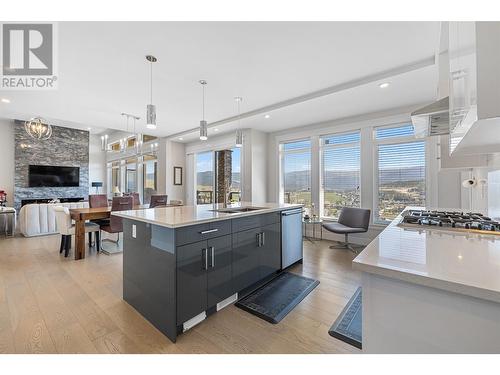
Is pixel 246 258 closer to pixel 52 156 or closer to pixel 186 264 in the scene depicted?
pixel 186 264

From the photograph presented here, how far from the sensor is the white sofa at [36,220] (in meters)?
4.80

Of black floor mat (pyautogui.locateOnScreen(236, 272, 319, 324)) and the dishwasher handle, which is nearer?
black floor mat (pyautogui.locateOnScreen(236, 272, 319, 324))

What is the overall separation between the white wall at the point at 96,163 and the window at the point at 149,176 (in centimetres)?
308

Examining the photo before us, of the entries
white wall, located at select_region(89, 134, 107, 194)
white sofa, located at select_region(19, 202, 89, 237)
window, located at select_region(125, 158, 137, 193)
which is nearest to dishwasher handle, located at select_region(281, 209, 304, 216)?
white sofa, located at select_region(19, 202, 89, 237)

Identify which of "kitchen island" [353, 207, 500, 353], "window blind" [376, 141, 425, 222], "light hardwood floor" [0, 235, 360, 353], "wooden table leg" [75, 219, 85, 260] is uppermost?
"window blind" [376, 141, 425, 222]

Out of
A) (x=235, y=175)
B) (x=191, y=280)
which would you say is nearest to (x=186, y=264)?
(x=191, y=280)

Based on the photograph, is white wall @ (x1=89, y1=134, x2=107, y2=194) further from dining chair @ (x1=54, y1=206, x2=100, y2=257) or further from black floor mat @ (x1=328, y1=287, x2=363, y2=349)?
black floor mat @ (x1=328, y1=287, x2=363, y2=349)

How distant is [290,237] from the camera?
3.16m

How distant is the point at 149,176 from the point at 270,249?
663 centimetres

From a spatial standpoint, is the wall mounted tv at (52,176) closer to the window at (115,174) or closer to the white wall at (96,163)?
the white wall at (96,163)

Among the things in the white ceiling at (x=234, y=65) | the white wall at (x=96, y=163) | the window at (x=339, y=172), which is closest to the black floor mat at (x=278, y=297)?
the window at (x=339, y=172)

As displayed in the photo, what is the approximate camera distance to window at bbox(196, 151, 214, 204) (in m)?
6.77

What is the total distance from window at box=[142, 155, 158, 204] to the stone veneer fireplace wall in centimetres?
261

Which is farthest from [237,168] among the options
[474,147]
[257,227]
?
[474,147]
